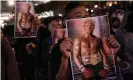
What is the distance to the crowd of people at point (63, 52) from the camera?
312cm

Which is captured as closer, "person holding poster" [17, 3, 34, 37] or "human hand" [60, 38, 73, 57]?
"human hand" [60, 38, 73, 57]

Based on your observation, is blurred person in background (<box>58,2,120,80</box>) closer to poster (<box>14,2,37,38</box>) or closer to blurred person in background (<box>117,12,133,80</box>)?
blurred person in background (<box>117,12,133,80</box>)

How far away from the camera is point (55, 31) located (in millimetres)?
5926

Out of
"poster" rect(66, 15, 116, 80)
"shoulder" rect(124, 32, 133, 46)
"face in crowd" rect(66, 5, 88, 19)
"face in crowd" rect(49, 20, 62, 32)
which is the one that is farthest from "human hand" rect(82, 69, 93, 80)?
"face in crowd" rect(49, 20, 62, 32)

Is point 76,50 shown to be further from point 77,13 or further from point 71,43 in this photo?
point 77,13

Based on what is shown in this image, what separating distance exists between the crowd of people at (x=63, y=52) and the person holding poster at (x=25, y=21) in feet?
1.19

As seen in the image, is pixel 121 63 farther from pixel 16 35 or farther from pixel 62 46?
pixel 16 35

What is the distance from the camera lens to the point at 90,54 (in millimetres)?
3088

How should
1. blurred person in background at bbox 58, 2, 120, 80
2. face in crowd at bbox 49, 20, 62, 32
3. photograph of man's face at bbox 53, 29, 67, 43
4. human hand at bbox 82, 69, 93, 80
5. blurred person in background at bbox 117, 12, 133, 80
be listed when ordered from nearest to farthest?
1. human hand at bbox 82, 69, 93, 80
2. blurred person in background at bbox 58, 2, 120, 80
3. blurred person in background at bbox 117, 12, 133, 80
4. photograph of man's face at bbox 53, 29, 67, 43
5. face in crowd at bbox 49, 20, 62, 32

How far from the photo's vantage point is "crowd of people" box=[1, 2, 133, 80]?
3.12 meters

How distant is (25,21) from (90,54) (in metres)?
3.01

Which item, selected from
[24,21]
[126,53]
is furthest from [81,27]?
[24,21]

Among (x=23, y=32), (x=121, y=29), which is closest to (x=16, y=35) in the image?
(x=23, y=32)

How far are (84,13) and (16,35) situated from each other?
2.71m
